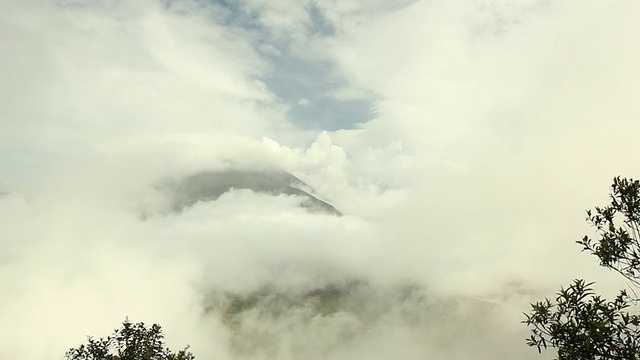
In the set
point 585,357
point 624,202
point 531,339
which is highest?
point 624,202

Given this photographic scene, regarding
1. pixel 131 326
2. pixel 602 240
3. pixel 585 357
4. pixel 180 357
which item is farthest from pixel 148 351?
pixel 602 240

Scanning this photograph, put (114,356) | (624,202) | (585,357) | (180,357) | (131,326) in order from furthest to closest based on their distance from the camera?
(131,326) → (114,356) → (180,357) → (624,202) → (585,357)

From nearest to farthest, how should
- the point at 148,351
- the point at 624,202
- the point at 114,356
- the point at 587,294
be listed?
the point at 587,294 < the point at 624,202 < the point at 148,351 < the point at 114,356

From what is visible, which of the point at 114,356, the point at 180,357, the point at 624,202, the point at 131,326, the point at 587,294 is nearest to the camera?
the point at 587,294

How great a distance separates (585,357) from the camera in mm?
15359

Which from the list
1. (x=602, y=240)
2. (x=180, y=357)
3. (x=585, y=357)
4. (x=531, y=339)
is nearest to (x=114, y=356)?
(x=180, y=357)

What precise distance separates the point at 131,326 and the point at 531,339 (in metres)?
29.8

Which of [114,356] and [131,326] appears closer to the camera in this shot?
[114,356]

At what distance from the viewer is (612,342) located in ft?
50.8

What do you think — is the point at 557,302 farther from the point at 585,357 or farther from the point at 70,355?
the point at 70,355

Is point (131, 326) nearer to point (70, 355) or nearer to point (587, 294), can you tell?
point (70, 355)

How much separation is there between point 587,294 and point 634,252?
270cm

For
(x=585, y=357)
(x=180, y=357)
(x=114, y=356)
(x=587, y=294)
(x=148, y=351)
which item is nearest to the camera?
(x=585, y=357)

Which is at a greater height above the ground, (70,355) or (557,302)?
(70,355)
